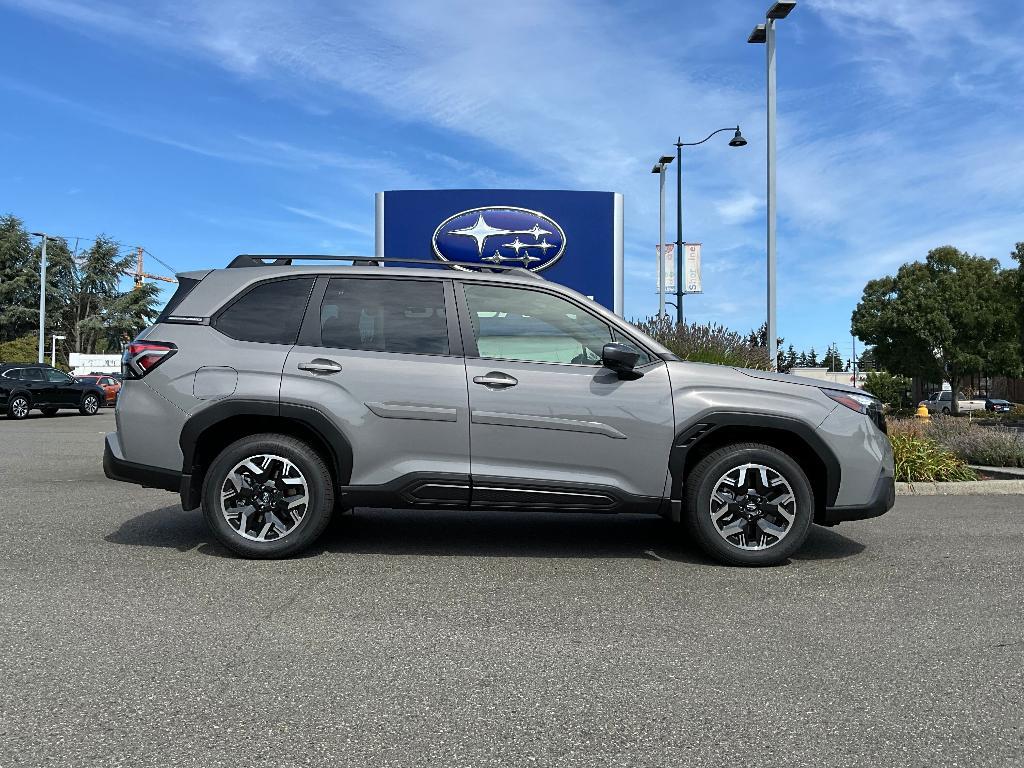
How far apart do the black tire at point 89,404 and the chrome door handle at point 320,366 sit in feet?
82.3

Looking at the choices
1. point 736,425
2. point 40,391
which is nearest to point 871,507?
point 736,425

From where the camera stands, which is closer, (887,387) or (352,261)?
(352,261)

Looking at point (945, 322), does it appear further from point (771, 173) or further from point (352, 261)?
point (352, 261)

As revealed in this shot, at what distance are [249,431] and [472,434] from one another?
146cm

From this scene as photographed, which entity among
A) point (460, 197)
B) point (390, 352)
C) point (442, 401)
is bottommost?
point (442, 401)

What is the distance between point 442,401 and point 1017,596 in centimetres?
336

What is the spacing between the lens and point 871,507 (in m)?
4.94

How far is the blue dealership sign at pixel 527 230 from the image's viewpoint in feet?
43.5

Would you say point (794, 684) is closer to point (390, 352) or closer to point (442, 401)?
point (442, 401)

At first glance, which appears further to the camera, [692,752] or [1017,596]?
[1017,596]

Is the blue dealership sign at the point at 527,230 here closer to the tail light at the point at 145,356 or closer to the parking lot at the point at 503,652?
the parking lot at the point at 503,652

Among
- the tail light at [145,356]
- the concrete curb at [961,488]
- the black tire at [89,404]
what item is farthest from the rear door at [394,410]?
the black tire at [89,404]

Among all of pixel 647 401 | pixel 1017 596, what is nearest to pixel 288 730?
pixel 647 401

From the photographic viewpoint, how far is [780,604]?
4121 millimetres
